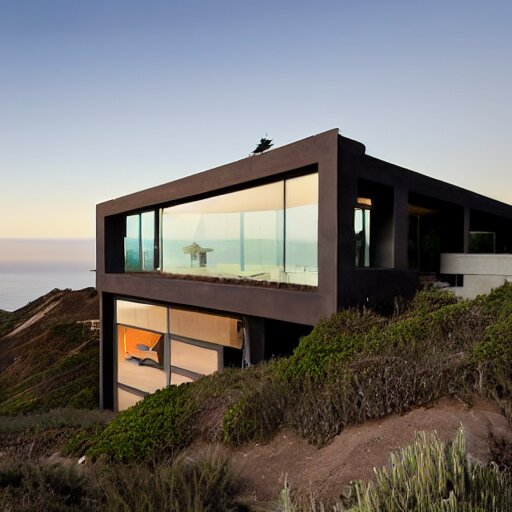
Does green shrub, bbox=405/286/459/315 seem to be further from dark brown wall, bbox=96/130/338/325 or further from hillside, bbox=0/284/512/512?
dark brown wall, bbox=96/130/338/325

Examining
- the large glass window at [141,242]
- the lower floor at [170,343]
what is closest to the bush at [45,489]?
the lower floor at [170,343]

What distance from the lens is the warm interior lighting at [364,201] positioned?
11.7 meters

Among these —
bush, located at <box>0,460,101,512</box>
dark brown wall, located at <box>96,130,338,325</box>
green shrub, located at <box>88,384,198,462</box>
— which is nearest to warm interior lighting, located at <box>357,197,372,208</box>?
dark brown wall, located at <box>96,130,338,325</box>

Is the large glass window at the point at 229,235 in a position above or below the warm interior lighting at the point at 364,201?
below

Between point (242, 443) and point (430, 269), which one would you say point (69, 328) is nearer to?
point (430, 269)

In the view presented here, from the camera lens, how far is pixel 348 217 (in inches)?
387

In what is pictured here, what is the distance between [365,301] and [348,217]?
74.0 inches

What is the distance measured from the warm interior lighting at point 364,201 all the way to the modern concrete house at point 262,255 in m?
0.06

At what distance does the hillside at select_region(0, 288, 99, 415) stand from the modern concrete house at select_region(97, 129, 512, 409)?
4328mm

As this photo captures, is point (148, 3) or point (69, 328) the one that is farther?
point (69, 328)

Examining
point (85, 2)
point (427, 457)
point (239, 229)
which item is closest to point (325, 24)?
point (239, 229)

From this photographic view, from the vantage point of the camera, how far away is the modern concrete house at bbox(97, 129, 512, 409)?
9961 millimetres

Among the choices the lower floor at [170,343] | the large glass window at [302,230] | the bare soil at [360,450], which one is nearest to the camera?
the bare soil at [360,450]

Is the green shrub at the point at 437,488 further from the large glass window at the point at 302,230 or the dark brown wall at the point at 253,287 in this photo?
the large glass window at the point at 302,230
